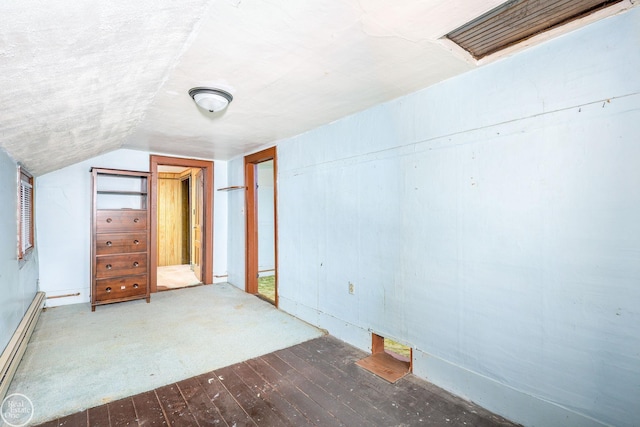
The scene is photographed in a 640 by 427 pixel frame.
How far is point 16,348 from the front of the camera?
2309mm

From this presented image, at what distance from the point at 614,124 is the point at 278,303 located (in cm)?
343

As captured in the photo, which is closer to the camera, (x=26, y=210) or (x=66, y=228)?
(x=26, y=210)

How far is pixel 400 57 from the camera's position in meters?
1.74

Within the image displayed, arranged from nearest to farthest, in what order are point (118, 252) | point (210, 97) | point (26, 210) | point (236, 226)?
point (210, 97), point (26, 210), point (118, 252), point (236, 226)

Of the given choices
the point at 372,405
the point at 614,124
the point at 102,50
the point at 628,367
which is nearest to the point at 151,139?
the point at 102,50

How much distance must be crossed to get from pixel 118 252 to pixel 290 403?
3.01m

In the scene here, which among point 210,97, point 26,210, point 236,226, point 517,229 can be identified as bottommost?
point 236,226

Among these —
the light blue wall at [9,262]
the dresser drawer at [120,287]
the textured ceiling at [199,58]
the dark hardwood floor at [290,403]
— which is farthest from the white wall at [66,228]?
the dark hardwood floor at [290,403]

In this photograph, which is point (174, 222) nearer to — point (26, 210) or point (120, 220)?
point (120, 220)

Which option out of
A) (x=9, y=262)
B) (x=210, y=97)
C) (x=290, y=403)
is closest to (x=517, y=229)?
(x=290, y=403)

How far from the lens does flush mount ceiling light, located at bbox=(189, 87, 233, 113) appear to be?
211 centimetres

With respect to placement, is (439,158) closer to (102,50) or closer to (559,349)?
(559,349)

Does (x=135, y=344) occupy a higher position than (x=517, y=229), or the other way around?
(x=517, y=229)

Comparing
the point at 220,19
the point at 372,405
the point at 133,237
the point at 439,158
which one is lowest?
the point at 372,405
